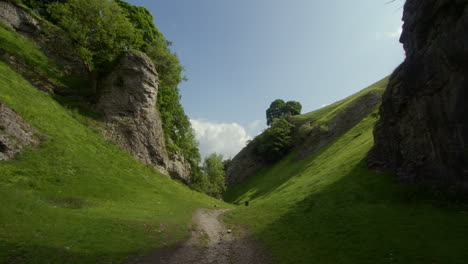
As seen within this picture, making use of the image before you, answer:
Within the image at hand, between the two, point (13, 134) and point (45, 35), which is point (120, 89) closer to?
point (45, 35)

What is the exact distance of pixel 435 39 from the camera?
796 inches

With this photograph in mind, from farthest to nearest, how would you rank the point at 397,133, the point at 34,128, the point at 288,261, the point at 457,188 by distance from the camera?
1. the point at 397,133
2. the point at 34,128
3. the point at 457,188
4. the point at 288,261

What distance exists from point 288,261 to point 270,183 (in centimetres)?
5397

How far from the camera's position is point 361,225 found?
18125 mm

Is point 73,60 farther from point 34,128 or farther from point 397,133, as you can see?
point 397,133

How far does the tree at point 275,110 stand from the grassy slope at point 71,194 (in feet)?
322

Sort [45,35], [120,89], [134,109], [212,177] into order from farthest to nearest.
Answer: [212,177] < [45,35] < [120,89] < [134,109]

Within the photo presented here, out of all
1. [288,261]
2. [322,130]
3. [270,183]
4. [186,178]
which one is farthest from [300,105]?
[288,261]

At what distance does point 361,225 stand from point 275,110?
372 feet

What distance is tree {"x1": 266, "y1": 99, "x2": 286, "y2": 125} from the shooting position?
126812 mm

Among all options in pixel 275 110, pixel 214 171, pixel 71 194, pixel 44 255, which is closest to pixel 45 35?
pixel 71 194

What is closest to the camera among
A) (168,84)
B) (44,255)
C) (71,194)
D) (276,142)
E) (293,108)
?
(44,255)

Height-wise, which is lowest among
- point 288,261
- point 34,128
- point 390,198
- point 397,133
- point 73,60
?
point 390,198

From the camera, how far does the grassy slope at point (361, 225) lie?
13.1 metres
